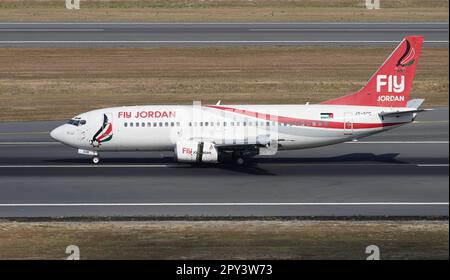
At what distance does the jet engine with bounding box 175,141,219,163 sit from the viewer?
2142 inches

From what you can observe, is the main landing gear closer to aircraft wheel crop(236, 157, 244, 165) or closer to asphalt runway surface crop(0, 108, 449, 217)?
asphalt runway surface crop(0, 108, 449, 217)

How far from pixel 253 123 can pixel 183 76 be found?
33.9 meters

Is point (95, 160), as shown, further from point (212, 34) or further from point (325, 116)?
point (212, 34)

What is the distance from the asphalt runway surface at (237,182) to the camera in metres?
45.9

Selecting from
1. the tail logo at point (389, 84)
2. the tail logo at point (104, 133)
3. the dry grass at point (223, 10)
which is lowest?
the tail logo at point (104, 133)

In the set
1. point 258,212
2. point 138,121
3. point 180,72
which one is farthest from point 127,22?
point 258,212

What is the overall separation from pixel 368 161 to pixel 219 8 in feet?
256

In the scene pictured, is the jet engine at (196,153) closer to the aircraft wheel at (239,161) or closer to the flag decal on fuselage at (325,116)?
the aircraft wheel at (239,161)

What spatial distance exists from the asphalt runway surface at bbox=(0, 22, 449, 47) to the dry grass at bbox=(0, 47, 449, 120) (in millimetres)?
3135

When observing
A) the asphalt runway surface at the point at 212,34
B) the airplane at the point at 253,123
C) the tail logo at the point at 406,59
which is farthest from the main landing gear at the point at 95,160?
the asphalt runway surface at the point at 212,34

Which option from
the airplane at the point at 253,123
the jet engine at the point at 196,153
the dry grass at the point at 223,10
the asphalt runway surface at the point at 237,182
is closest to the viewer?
the asphalt runway surface at the point at 237,182

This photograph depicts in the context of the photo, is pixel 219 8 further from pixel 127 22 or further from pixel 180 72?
pixel 180 72

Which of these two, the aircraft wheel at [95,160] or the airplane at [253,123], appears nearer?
the airplane at [253,123]

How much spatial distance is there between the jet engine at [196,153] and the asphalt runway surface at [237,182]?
0.83m
